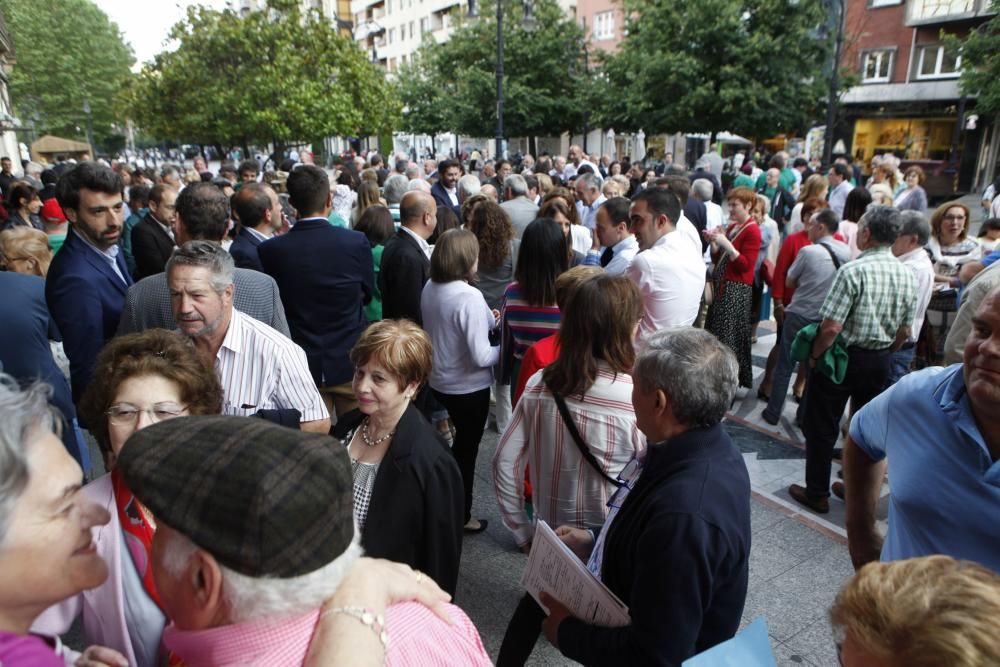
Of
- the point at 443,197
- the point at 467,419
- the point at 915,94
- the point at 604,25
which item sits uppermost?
the point at 604,25

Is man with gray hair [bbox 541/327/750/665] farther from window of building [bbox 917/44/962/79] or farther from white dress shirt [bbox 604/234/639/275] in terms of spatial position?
window of building [bbox 917/44/962/79]

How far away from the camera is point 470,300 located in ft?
12.1

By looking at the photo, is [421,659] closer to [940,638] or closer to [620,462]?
[940,638]

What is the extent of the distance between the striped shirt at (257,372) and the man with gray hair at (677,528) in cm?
147

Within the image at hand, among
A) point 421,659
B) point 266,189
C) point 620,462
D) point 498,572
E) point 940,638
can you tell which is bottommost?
point 498,572

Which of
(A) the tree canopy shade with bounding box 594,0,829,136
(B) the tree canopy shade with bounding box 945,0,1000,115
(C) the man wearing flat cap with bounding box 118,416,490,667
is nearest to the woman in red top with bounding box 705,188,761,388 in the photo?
(C) the man wearing flat cap with bounding box 118,416,490,667

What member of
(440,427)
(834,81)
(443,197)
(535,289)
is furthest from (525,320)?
(834,81)

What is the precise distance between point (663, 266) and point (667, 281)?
10cm

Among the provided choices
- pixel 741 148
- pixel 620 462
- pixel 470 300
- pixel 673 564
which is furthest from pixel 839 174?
pixel 741 148

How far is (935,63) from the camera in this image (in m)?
26.3

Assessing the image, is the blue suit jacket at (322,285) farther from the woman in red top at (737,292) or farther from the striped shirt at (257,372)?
the woman in red top at (737,292)

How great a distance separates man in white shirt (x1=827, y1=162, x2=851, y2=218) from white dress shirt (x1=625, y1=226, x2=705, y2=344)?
740 centimetres

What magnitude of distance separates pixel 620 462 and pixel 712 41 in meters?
20.7

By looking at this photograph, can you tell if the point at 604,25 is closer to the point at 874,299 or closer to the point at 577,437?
the point at 874,299
